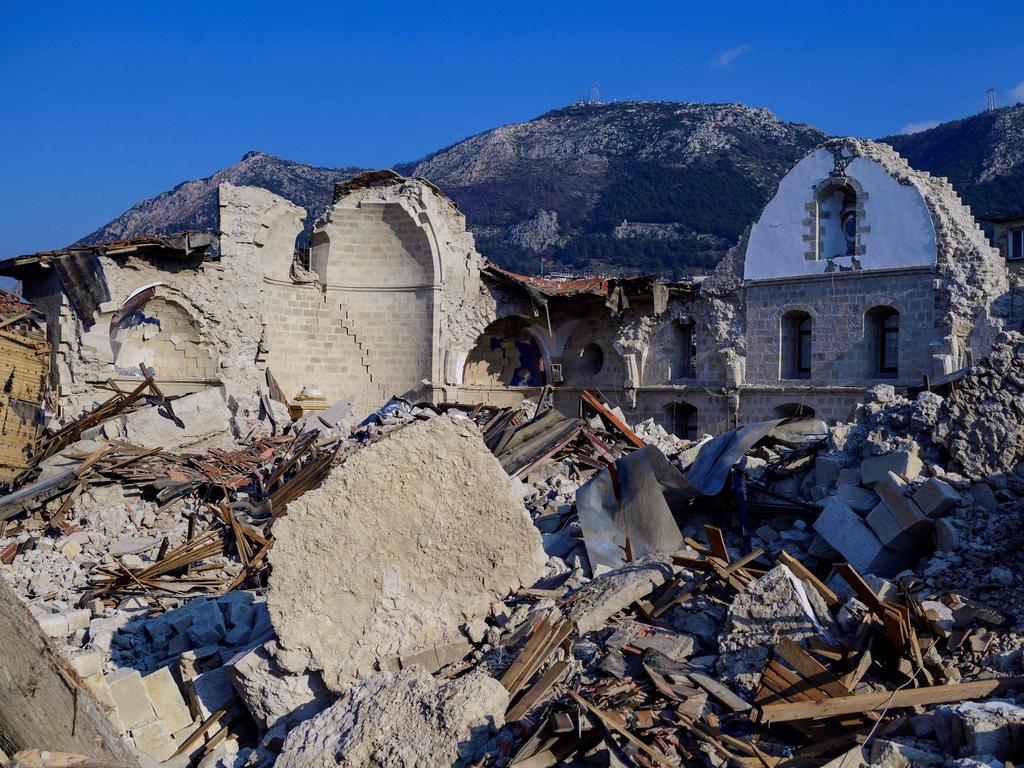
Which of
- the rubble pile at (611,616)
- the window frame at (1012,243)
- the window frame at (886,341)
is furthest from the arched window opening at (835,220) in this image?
the rubble pile at (611,616)

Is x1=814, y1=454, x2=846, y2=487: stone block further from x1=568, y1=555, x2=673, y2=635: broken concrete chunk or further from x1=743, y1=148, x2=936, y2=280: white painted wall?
x1=743, y1=148, x2=936, y2=280: white painted wall

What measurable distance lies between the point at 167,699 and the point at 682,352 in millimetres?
15988

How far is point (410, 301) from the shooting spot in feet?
66.2

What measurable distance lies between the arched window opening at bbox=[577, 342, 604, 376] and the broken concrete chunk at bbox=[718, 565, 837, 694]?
16.5 m

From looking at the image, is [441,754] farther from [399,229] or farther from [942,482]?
[399,229]

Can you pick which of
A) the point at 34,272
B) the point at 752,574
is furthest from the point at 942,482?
the point at 34,272

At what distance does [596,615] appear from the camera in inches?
241

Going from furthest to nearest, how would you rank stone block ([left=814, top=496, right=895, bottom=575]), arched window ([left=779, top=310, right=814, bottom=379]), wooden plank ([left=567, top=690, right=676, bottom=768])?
1. arched window ([left=779, top=310, right=814, bottom=379])
2. stone block ([left=814, top=496, right=895, bottom=575])
3. wooden plank ([left=567, top=690, right=676, bottom=768])

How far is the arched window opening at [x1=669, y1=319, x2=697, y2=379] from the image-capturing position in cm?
2070

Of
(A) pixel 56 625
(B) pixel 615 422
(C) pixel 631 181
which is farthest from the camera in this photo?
(C) pixel 631 181

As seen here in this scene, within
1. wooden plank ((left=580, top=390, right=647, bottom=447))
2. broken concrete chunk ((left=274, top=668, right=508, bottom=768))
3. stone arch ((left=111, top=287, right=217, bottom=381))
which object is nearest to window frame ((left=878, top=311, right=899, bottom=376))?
wooden plank ((left=580, top=390, right=647, bottom=447))

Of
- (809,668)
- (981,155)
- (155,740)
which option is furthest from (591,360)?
(981,155)

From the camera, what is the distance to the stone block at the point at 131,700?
6074 mm

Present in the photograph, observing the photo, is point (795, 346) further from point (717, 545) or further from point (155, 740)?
point (155, 740)
